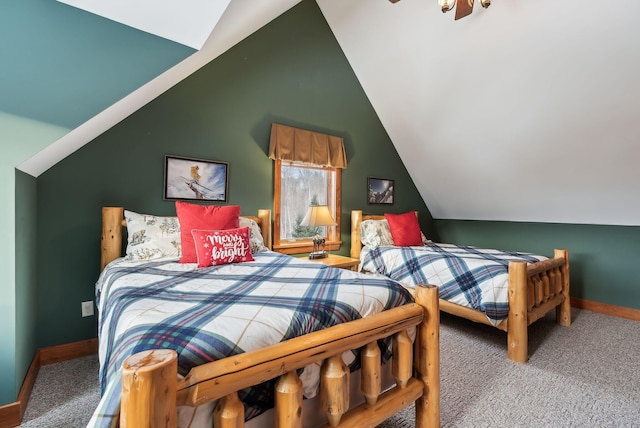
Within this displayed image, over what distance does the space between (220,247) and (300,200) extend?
5.22 ft

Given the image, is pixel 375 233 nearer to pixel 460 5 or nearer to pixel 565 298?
pixel 565 298

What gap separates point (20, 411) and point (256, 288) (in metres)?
1.41

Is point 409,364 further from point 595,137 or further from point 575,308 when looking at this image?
point 575,308

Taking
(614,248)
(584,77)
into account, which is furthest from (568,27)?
(614,248)

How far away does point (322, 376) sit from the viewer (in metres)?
1.09

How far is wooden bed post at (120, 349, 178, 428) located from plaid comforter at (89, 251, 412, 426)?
107 millimetres

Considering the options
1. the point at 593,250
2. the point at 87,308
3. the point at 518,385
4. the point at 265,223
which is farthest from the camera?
the point at 593,250

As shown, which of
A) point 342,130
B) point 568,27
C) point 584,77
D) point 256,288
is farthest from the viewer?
point 342,130

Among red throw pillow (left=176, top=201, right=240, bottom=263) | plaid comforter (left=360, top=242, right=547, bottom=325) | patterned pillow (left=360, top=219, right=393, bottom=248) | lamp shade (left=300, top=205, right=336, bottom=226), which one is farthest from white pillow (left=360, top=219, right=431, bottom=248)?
red throw pillow (left=176, top=201, right=240, bottom=263)

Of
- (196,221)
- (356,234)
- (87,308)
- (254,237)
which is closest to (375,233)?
(356,234)

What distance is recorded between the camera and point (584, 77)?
2.41 metres

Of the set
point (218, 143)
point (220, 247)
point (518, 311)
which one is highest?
point (218, 143)

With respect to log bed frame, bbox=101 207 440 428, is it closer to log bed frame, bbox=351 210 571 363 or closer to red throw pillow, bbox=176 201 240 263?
log bed frame, bbox=351 210 571 363

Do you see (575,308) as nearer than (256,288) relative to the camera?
No
